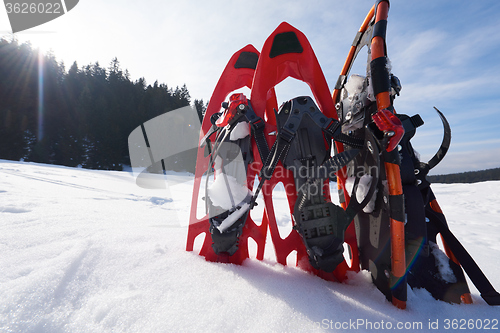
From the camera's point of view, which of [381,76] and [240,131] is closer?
[381,76]

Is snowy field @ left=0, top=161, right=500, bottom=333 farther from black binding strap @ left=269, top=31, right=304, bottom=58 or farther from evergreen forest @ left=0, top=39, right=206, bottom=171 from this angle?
evergreen forest @ left=0, top=39, right=206, bottom=171

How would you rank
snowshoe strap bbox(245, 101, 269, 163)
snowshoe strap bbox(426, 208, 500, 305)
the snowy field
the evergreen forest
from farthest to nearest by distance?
the evergreen forest → snowshoe strap bbox(245, 101, 269, 163) → snowshoe strap bbox(426, 208, 500, 305) → the snowy field

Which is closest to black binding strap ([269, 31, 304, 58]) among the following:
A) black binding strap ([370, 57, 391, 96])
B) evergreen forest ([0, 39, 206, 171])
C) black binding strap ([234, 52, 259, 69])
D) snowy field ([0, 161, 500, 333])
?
black binding strap ([234, 52, 259, 69])

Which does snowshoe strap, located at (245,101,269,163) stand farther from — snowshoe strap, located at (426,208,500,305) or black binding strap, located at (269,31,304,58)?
snowshoe strap, located at (426,208,500,305)

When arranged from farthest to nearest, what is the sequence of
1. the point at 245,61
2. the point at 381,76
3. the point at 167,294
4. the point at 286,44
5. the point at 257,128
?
the point at 245,61, the point at 286,44, the point at 257,128, the point at 381,76, the point at 167,294

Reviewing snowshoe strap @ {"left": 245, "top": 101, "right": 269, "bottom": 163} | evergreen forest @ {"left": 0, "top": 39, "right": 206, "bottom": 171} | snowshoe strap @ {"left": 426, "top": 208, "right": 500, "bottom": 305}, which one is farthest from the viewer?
evergreen forest @ {"left": 0, "top": 39, "right": 206, "bottom": 171}

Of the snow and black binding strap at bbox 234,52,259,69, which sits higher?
black binding strap at bbox 234,52,259,69

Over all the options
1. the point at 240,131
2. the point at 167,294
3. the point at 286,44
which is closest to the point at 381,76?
the point at 286,44

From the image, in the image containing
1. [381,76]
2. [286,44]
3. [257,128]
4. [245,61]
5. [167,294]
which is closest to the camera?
[167,294]

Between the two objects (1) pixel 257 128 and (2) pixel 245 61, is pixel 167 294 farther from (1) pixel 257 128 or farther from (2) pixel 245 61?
(2) pixel 245 61

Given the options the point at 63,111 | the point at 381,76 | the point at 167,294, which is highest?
the point at 63,111

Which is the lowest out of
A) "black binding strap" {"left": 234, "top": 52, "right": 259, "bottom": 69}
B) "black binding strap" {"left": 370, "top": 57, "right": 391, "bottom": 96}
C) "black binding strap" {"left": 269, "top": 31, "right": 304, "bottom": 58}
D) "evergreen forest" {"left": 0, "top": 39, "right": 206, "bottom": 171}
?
"black binding strap" {"left": 370, "top": 57, "right": 391, "bottom": 96}

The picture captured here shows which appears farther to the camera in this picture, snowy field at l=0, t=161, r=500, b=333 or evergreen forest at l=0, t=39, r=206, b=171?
evergreen forest at l=0, t=39, r=206, b=171

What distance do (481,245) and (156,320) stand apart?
295cm
